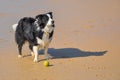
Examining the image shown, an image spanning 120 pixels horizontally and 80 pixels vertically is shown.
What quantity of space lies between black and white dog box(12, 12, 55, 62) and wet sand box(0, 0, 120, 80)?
0.93ft

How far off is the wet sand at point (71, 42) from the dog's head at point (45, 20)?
80 cm

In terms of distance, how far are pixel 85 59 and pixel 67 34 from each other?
169 cm

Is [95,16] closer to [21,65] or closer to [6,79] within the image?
[21,65]

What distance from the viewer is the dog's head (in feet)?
26.6

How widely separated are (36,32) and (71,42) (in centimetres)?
142

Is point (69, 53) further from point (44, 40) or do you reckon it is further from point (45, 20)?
point (45, 20)

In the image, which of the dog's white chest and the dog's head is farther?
the dog's white chest

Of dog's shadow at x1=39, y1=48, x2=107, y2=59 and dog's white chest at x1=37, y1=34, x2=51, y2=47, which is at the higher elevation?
dog's white chest at x1=37, y1=34, x2=51, y2=47

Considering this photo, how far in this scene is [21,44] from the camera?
8805 millimetres

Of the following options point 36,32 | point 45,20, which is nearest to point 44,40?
point 36,32

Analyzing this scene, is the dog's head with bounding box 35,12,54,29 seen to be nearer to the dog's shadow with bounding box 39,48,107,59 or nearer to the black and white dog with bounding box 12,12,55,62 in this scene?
the black and white dog with bounding box 12,12,55,62

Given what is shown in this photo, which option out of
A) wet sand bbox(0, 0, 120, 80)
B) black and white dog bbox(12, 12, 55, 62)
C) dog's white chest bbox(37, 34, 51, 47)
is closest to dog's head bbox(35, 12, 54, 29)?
black and white dog bbox(12, 12, 55, 62)

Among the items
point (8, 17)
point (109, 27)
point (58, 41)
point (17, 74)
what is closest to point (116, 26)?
point (109, 27)

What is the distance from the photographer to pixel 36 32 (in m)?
8.38
